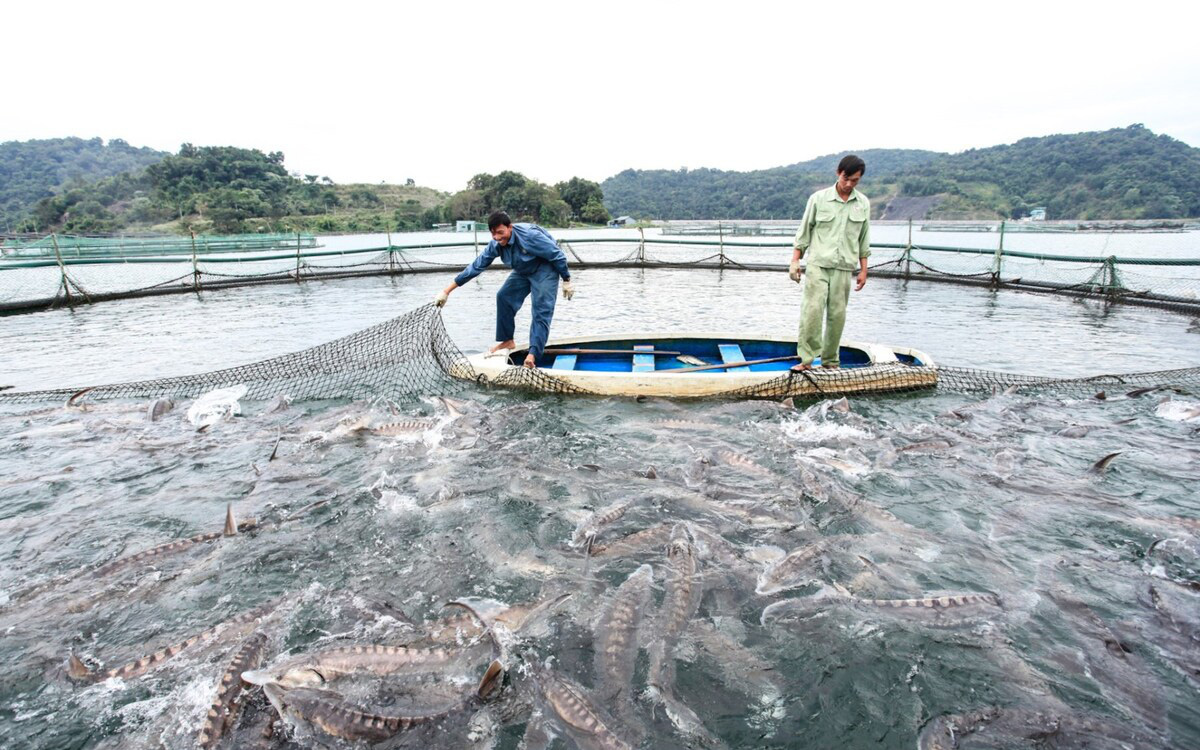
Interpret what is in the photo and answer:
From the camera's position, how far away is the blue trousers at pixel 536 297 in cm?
830

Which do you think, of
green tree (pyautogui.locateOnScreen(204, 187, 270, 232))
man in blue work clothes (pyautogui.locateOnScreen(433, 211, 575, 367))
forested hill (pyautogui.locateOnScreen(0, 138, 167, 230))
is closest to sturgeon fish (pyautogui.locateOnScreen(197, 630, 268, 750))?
man in blue work clothes (pyautogui.locateOnScreen(433, 211, 575, 367))

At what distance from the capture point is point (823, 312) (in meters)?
7.85

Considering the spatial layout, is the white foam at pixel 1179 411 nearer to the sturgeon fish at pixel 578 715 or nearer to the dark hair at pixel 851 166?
the dark hair at pixel 851 166

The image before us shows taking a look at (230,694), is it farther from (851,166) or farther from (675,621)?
(851,166)

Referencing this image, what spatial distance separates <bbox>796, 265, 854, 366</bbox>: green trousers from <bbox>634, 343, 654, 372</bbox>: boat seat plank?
213cm

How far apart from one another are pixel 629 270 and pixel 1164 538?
22570 mm

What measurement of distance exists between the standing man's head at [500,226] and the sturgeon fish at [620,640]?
514 centimetres

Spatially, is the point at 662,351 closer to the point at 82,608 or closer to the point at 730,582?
the point at 730,582

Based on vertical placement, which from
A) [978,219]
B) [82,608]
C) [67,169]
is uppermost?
[67,169]

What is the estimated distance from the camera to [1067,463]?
569 cm

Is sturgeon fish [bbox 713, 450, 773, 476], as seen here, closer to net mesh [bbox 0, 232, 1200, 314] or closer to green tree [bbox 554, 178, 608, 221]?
net mesh [bbox 0, 232, 1200, 314]

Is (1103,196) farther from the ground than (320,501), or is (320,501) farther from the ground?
(1103,196)

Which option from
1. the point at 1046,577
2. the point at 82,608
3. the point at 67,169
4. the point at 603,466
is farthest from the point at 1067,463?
the point at 67,169

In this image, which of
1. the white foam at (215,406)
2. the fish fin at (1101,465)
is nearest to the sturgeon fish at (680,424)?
the fish fin at (1101,465)
